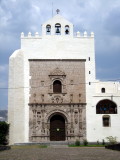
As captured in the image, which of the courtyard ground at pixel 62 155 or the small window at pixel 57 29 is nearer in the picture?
the courtyard ground at pixel 62 155

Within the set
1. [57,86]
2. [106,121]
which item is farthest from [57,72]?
[106,121]

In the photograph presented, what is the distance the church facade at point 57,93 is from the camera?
31.0 meters

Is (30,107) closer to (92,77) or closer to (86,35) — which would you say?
(92,77)

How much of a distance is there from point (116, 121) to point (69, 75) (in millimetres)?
6878

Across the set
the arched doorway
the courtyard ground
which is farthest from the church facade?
the courtyard ground

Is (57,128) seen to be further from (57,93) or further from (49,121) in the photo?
(57,93)

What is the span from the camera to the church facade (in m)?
31.0

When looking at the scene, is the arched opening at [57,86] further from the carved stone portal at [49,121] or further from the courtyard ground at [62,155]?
the courtyard ground at [62,155]

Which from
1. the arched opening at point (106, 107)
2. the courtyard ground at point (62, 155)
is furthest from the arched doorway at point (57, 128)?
the courtyard ground at point (62, 155)

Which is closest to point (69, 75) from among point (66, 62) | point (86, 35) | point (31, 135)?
point (66, 62)

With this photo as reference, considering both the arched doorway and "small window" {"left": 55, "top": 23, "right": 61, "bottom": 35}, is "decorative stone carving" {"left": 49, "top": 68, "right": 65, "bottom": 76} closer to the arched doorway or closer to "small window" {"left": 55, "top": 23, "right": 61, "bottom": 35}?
"small window" {"left": 55, "top": 23, "right": 61, "bottom": 35}

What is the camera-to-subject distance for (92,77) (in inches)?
1268

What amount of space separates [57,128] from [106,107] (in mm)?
5752

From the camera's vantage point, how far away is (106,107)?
3256cm
